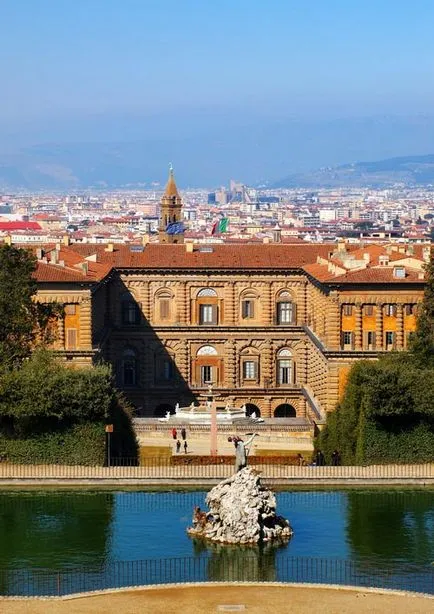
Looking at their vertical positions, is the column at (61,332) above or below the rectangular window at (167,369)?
above

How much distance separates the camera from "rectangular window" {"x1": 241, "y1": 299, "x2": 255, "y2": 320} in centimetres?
9738

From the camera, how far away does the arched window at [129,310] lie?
318 ft

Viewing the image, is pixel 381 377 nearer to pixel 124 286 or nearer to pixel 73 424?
pixel 73 424

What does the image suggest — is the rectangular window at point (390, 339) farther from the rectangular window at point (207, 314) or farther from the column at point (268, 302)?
the rectangular window at point (207, 314)

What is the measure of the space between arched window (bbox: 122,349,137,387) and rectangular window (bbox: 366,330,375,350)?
58.7ft

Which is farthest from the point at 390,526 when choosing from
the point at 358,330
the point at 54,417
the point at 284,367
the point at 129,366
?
the point at 129,366

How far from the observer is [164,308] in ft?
319

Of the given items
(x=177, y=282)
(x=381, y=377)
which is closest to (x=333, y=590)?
(x=381, y=377)

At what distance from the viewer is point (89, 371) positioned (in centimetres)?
6303

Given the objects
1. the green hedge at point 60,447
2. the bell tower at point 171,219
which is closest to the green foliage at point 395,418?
the green hedge at point 60,447

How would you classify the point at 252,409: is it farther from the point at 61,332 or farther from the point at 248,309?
the point at 61,332

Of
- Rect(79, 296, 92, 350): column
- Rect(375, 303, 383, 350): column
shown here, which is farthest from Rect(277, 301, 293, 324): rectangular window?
Rect(79, 296, 92, 350): column

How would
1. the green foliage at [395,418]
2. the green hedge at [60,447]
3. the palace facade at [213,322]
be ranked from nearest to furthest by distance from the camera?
1. the green hedge at [60,447]
2. the green foliage at [395,418]
3. the palace facade at [213,322]

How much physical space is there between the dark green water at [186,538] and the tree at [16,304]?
13.8 m
